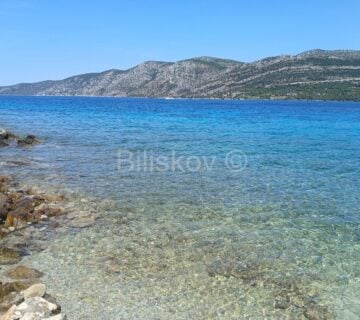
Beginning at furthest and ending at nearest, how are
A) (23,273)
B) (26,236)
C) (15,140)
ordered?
1. (15,140)
2. (26,236)
3. (23,273)

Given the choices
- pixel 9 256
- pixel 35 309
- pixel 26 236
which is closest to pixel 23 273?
pixel 9 256

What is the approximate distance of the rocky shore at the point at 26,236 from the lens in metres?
9.86

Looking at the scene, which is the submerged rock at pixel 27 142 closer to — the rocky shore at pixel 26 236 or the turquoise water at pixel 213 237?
the turquoise water at pixel 213 237

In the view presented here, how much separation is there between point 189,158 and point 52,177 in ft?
36.2

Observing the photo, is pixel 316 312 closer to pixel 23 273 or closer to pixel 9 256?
pixel 23 273

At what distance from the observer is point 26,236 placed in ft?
51.4

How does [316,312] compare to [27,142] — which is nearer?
[316,312]

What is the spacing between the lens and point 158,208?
61.8 feet

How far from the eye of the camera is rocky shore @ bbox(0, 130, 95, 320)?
32.3 feet

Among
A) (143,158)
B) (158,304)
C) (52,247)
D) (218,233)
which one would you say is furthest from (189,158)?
(158,304)

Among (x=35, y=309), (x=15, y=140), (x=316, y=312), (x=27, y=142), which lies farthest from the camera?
(x=15, y=140)

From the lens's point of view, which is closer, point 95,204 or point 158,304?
point 158,304

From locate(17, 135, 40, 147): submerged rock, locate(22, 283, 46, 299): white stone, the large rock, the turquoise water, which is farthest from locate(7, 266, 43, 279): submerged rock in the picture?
locate(17, 135, 40, 147): submerged rock

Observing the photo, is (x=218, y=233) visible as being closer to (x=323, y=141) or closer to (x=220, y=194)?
(x=220, y=194)
